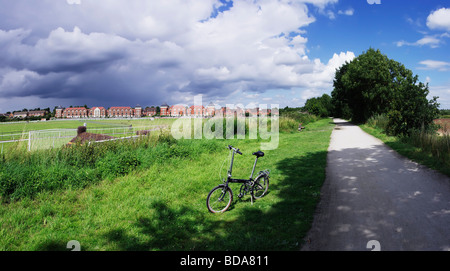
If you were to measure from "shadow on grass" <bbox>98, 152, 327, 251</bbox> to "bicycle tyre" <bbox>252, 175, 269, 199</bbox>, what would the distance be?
0.22 m

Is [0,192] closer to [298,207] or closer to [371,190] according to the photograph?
[298,207]

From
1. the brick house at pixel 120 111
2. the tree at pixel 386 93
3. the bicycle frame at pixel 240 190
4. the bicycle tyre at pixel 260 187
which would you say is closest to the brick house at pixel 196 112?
the bicycle tyre at pixel 260 187

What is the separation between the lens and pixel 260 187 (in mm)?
5988

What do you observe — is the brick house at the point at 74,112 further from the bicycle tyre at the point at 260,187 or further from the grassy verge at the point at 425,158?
the grassy verge at the point at 425,158

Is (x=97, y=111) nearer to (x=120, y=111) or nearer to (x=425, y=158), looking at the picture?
(x=120, y=111)

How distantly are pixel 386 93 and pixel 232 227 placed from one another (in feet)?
108

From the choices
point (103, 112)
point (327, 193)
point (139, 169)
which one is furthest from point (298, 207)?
point (103, 112)

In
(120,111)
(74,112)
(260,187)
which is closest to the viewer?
(260,187)

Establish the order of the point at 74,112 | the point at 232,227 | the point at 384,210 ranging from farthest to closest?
1. the point at 74,112
2. the point at 384,210
3. the point at 232,227

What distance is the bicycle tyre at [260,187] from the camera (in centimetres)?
579

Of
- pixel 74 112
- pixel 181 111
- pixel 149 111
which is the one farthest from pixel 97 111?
pixel 181 111

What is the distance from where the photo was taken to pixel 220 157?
→ 10.7 m

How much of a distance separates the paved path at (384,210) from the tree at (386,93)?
777 cm
